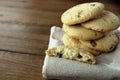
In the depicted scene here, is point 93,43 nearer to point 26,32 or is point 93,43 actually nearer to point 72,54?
A: point 72,54

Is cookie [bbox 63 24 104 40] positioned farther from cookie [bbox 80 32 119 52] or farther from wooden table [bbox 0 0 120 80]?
wooden table [bbox 0 0 120 80]

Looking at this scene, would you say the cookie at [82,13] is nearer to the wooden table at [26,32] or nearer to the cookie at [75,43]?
the cookie at [75,43]

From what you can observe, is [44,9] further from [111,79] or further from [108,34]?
[111,79]

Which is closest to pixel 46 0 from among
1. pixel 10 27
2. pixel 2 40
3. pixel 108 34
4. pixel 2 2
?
pixel 2 2

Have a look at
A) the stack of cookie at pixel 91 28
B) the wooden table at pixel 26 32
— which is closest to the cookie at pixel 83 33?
the stack of cookie at pixel 91 28

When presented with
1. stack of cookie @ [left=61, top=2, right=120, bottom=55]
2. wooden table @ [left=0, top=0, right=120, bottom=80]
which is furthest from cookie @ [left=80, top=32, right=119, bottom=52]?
wooden table @ [left=0, top=0, right=120, bottom=80]
